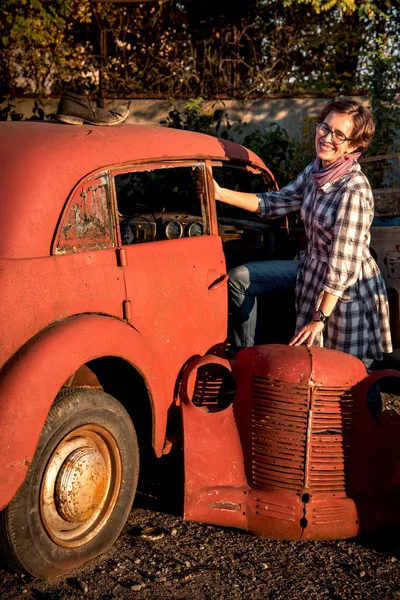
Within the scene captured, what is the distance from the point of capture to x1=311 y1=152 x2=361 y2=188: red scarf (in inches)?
146

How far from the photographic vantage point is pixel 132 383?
335cm

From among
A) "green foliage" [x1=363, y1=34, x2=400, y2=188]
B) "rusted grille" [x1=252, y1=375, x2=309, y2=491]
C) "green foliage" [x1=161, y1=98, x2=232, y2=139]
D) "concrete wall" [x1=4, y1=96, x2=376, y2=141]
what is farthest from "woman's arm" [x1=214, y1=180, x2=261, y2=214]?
"concrete wall" [x1=4, y1=96, x2=376, y2=141]

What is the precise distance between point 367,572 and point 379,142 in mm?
7227

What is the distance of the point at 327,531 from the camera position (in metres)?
3.21

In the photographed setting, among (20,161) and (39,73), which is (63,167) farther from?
(39,73)

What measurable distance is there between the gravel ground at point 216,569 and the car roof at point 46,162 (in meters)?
1.36

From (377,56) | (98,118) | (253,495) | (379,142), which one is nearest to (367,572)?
(253,495)

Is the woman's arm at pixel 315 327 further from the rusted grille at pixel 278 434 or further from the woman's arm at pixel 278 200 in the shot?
the woman's arm at pixel 278 200

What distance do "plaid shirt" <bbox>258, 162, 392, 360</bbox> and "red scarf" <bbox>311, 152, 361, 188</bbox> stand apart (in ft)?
0.09

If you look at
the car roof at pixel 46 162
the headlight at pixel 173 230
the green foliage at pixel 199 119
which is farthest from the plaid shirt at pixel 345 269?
the green foliage at pixel 199 119

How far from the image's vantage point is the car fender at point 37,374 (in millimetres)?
2633

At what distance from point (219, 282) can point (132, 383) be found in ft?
2.45

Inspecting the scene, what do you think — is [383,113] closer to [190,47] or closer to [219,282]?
[190,47]

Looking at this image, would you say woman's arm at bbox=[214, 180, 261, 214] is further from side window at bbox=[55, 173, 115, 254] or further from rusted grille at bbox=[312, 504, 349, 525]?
rusted grille at bbox=[312, 504, 349, 525]
